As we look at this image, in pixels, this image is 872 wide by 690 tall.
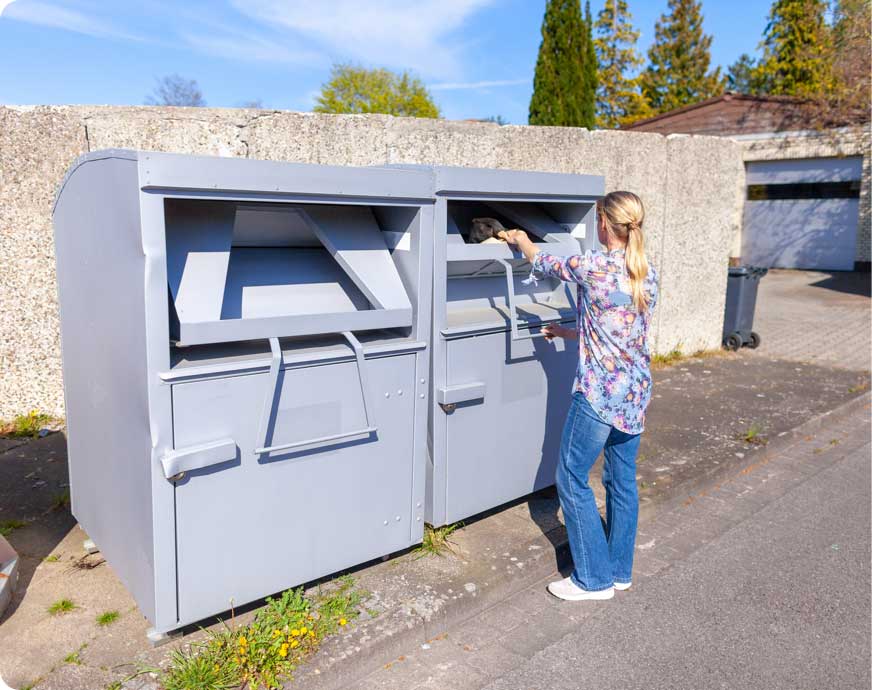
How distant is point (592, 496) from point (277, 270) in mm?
1572

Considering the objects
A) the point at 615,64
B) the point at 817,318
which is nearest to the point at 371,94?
the point at 615,64

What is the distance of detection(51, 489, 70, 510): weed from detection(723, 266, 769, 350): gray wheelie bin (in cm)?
706

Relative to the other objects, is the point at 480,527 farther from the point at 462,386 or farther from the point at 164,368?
the point at 164,368

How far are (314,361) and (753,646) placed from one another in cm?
202

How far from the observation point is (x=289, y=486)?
8.60 ft

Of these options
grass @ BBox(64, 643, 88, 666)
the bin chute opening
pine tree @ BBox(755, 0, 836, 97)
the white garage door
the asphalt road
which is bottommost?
the asphalt road

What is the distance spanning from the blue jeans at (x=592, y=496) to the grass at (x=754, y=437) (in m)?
2.28

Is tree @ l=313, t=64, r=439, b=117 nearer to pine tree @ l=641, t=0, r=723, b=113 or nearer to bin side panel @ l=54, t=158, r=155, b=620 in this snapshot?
pine tree @ l=641, t=0, r=723, b=113

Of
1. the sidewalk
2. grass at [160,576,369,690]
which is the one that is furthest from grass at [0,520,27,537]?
grass at [160,576,369,690]

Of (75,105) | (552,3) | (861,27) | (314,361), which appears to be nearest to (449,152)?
(75,105)

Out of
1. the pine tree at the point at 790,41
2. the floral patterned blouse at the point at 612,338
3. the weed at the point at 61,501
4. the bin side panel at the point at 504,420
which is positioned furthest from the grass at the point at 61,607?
the pine tree at the point at 790,41

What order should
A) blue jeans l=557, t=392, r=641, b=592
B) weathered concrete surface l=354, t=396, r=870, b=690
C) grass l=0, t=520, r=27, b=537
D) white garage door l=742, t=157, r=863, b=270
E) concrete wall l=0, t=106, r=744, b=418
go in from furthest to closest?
white garage door l=742, t=157, r=863, b=270
concrete wall l=0, t=106, r=744, b=418
grass l=0, t=520, r=27, b=537
blue jeans l=557, t=392, r=641, b=592
weathered concrete surface l=354, t=396, r=870, b=690

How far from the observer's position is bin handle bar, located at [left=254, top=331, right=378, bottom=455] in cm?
245

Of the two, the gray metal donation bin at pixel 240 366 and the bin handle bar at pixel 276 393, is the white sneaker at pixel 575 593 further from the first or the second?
the bin handle bar at pixel 276 393
